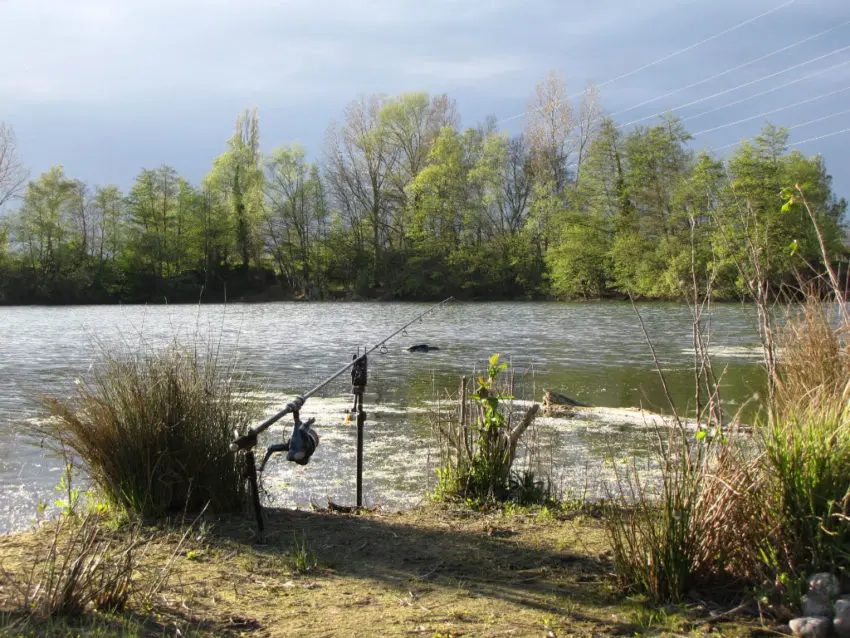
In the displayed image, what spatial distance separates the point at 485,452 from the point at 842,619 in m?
2.89

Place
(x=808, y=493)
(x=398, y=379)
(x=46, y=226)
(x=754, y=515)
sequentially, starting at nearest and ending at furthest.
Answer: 1. (x=808, y=493)
2. (x=754, y=515)
3. (x=398, y=379)
4. (x=46, y=226)

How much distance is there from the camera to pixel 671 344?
20812 millimetres

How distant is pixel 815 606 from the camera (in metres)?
2.87

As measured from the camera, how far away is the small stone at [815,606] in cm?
283

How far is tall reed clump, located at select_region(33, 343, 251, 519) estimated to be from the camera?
457cm

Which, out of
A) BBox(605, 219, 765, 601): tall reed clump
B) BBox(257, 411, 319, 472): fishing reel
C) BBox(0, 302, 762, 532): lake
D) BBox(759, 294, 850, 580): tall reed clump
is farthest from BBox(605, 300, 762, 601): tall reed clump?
BBox(257, 411, 319, 472): fishing reel

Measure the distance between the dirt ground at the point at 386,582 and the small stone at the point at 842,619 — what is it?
258mm

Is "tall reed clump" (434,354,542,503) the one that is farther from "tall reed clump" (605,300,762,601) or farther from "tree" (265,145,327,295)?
"tree" (265,145,327,295)

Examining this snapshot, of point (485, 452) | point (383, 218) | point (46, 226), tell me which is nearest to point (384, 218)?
point (383, 218)

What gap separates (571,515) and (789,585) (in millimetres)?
2020

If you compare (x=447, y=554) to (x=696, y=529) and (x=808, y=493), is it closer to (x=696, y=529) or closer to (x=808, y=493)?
(x=696, y=529)

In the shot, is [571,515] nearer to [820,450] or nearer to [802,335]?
[820,450]

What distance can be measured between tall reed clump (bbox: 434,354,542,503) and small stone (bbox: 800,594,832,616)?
8.26 feet

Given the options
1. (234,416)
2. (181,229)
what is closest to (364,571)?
(234,416)
